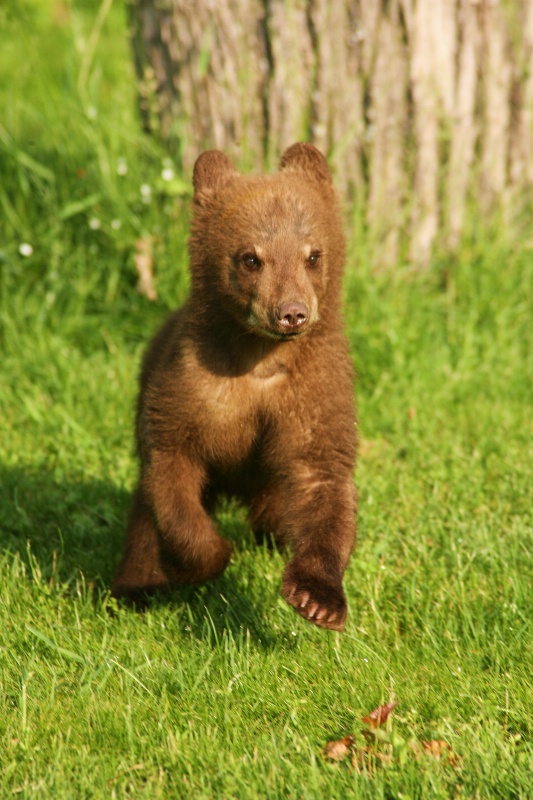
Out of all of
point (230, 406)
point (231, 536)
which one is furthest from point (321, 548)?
point (231, 536)

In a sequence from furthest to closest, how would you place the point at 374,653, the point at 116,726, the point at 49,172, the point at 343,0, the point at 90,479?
1. the point at 49,172
2. the point at 343,0
3. the point at 90,479
4. the point at 374,653
5. the point at 116,726

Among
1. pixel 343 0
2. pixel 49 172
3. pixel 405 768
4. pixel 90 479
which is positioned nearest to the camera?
pixel 405 768

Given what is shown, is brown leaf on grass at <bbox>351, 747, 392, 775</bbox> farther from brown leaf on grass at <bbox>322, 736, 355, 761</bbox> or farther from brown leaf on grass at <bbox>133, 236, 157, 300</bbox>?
brown leaf on grass at <bbox>133, 236, 157, 300</bbox>

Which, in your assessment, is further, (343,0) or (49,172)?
(49,172)

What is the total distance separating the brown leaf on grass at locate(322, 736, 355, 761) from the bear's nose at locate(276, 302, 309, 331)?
132 centimetres

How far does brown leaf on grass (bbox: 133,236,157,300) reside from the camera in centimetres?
688

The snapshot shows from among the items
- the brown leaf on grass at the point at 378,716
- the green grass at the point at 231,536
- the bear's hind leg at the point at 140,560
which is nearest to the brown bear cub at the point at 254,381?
the bear's hind leg at the point at 140,560

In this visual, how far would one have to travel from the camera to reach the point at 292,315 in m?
3.84

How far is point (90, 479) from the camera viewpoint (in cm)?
564

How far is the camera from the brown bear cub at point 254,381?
4.04m

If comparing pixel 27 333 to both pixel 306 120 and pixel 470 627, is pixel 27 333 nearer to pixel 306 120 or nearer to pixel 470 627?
pixel 306 120

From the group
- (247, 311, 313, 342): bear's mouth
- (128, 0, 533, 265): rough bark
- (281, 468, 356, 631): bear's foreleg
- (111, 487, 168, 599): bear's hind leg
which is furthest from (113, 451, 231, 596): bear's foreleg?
(128, 0, 533, 265): rough bark

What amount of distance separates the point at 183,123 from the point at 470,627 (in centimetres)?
401

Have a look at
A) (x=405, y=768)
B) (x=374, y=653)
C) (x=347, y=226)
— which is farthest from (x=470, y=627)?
(x=347, y=226)
